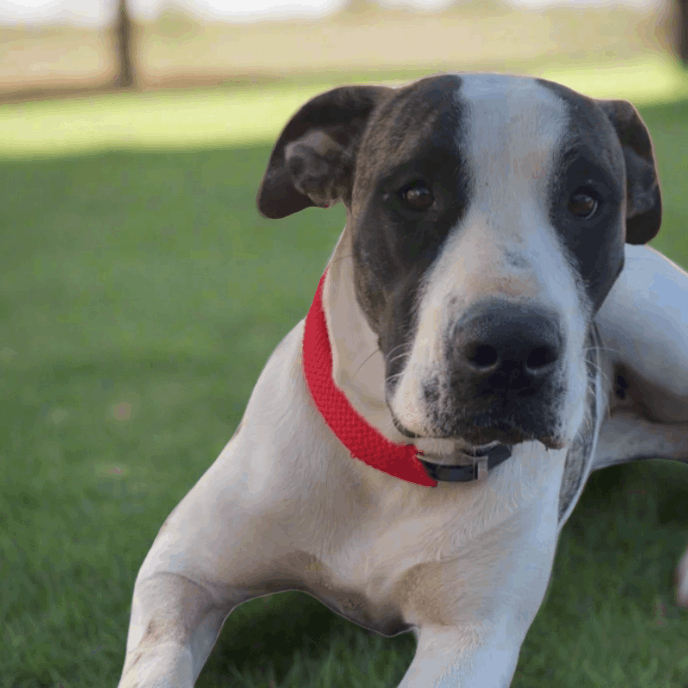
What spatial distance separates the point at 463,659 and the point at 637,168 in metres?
1.31

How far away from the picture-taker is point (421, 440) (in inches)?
84.8

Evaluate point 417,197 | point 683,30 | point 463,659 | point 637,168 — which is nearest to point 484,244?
point 417,197

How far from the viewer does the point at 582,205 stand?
6.63 feet

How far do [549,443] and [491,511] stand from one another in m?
0.37

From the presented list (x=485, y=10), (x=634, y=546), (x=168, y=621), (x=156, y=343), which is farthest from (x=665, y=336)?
(x=485, y=10)

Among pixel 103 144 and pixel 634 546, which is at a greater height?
pixel 634 546

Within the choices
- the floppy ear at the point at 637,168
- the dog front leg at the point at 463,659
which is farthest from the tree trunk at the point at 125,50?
the dog front leg at the point at 463,659

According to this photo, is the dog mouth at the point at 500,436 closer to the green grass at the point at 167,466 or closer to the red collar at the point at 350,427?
the red collar at the point at 350,427

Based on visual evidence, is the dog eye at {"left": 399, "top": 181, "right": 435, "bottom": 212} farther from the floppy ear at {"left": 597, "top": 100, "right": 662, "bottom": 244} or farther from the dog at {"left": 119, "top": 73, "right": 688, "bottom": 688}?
the floppy ear at {"left": 597, "top": 100, "right": 662, "bottom": 244}

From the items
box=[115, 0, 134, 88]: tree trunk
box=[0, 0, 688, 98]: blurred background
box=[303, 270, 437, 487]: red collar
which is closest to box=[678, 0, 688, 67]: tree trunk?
box=[0, 0, 688, 98]: blurred background

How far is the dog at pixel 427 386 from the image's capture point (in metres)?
1.84

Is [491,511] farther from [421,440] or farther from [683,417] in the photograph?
[683,417]

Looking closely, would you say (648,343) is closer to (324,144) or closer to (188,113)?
(324,144)

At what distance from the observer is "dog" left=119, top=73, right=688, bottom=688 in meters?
1.84
